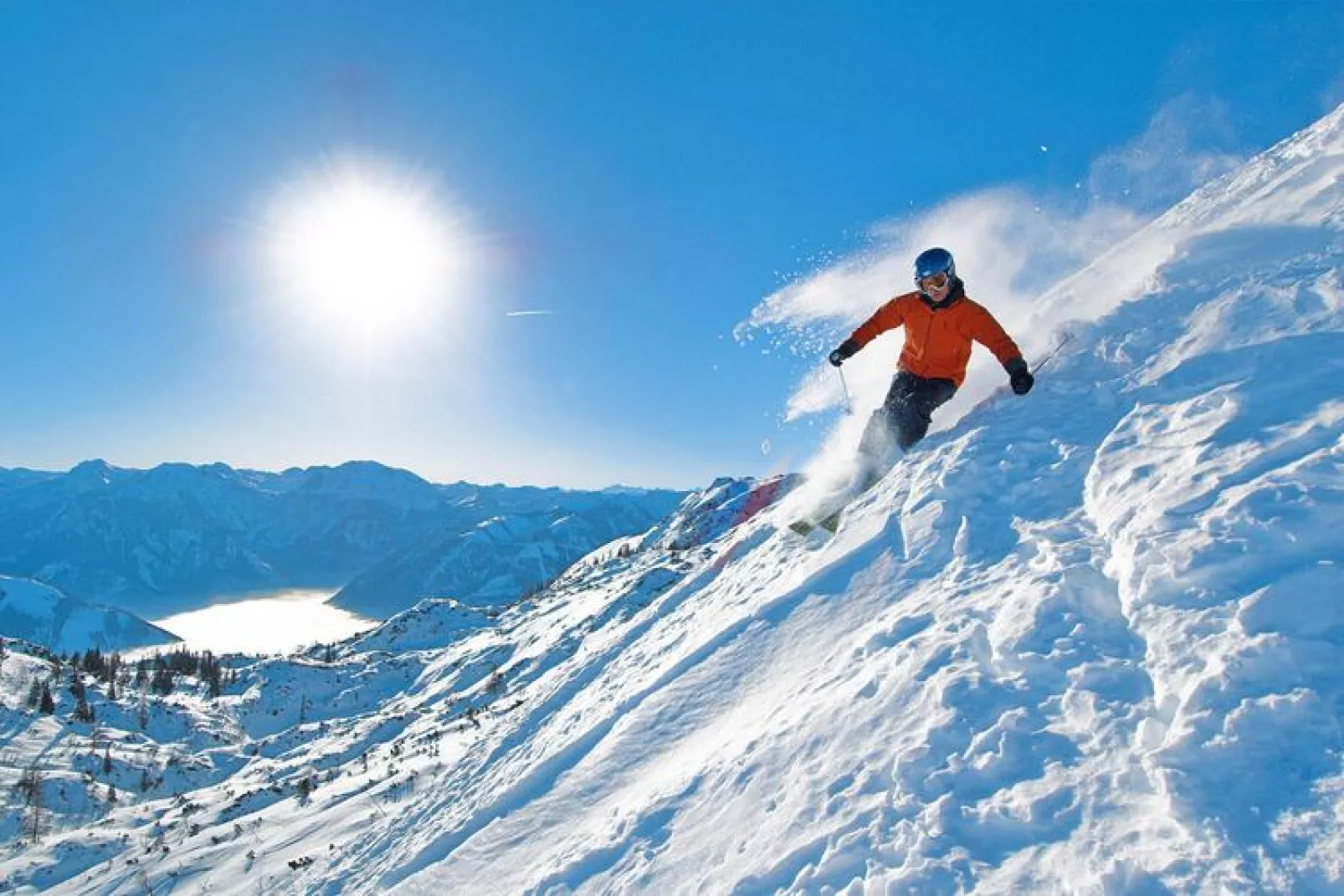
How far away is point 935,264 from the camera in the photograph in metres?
10.4

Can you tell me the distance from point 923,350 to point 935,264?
1405 mm

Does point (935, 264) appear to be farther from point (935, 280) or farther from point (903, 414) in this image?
point (903, 414)

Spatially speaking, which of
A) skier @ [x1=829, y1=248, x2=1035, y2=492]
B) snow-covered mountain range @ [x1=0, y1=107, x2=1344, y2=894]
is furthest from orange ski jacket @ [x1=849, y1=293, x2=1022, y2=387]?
snow-covered mountain range @ [x1=0, y1=107, x2=1344, y2=894]

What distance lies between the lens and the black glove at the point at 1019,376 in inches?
373

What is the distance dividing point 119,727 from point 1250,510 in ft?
311

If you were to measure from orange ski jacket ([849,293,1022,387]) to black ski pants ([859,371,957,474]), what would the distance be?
0.16 meters

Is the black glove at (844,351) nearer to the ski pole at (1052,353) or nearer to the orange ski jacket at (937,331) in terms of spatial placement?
the orange ski jacket at (937,331)

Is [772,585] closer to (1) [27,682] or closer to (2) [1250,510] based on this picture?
(2) [1250,510]

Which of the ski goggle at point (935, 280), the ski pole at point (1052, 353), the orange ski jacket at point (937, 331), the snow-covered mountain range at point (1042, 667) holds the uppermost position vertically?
the ski goggle at point (935, 280)

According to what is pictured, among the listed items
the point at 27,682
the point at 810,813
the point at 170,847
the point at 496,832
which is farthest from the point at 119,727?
the point at 810,813

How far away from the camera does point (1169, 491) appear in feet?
19.2

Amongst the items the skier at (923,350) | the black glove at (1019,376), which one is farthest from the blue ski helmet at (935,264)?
the black glove at (1019,376)

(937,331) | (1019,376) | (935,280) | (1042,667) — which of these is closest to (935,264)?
(935,280)

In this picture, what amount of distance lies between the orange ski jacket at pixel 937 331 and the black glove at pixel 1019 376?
0.39 metres
